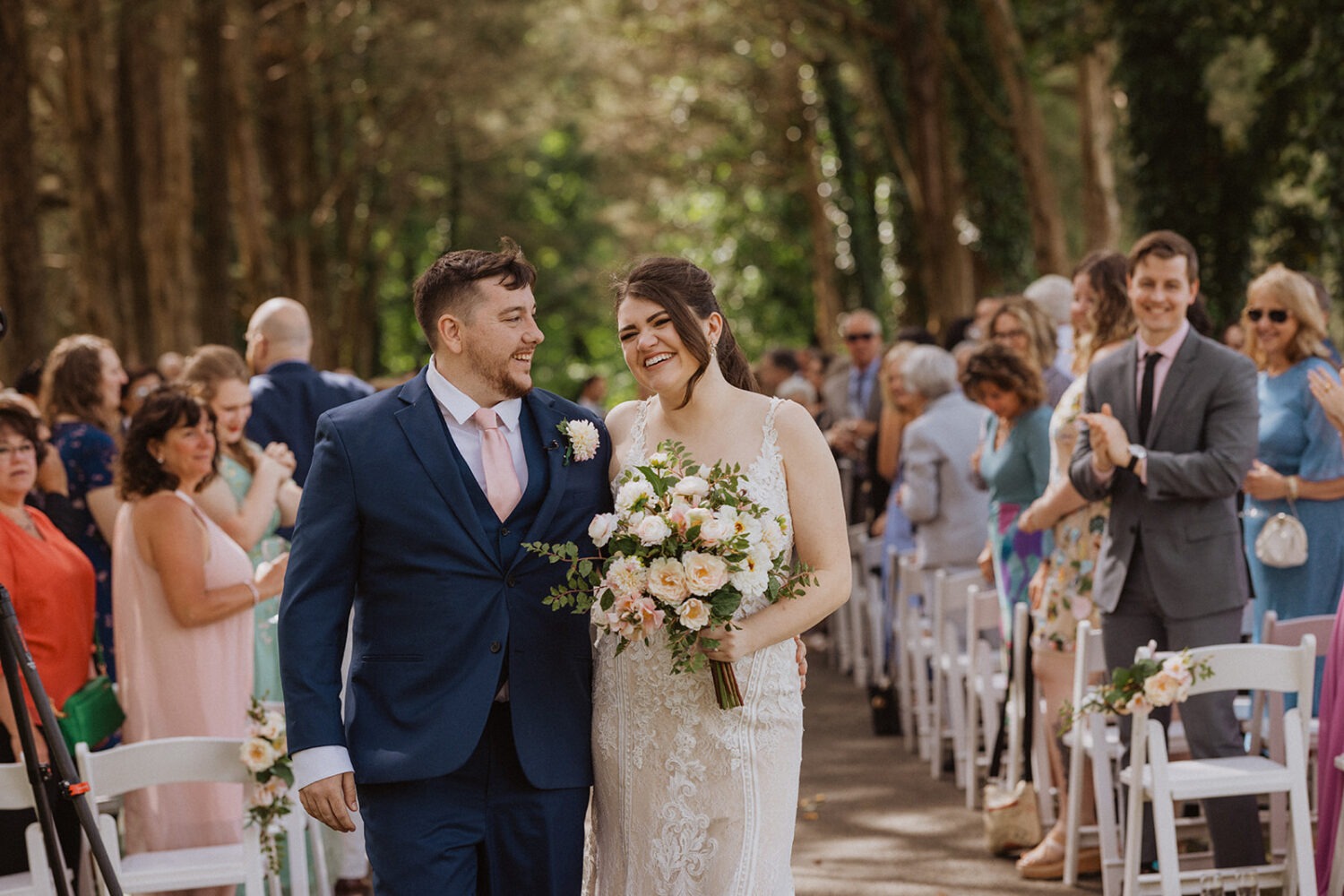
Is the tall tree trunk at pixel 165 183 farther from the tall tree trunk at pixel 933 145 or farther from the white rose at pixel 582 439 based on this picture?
the white rose at pixel 582 439

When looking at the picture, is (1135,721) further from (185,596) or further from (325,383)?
(325,383)

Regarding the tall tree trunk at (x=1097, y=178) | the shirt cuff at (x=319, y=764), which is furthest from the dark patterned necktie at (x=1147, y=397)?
the tall tree trunk at (x=1097, y=178)

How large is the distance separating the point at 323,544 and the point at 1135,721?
2980mm

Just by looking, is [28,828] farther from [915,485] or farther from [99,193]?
[99,193]

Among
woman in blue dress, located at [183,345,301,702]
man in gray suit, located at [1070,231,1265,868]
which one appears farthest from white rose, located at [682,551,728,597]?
woman in blue dress, located at [183,345,301,702]

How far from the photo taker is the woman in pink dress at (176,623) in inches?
233

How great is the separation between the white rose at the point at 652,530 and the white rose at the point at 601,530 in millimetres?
104

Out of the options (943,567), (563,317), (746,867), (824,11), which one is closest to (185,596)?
(746,867)

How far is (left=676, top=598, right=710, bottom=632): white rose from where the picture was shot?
151 inches

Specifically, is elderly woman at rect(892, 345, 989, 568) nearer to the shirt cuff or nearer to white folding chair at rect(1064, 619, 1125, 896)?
white folding chair at rect(1064, 619, 1125, 896)

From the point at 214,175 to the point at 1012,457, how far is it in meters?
12.5

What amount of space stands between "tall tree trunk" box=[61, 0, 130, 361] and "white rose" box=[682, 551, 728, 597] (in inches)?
A: 619

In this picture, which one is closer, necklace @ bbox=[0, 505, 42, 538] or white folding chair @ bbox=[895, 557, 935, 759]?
necklace @ bbox=[0, 505, 42, 538]

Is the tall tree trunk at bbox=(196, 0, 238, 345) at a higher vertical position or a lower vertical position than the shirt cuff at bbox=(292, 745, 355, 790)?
higher
